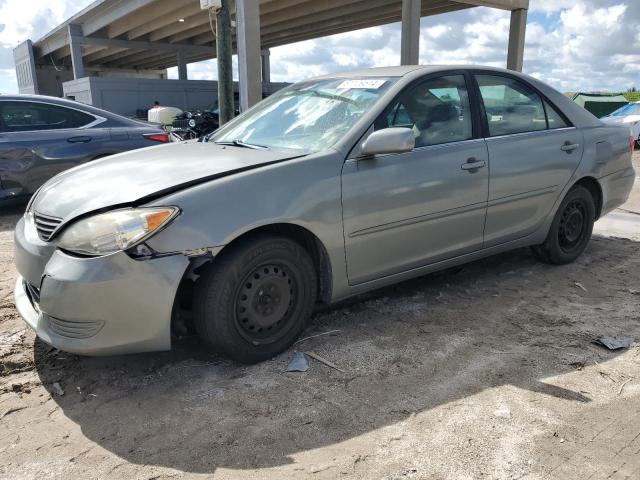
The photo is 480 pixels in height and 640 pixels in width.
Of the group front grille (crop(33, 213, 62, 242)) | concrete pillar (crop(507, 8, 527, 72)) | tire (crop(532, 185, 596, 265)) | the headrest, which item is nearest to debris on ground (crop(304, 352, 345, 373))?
front grille (crop(33, 213, 62, 242))

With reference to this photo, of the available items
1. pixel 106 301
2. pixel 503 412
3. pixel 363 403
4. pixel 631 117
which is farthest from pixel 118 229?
pixel 631 117

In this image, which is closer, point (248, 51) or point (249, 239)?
point (249, 239)

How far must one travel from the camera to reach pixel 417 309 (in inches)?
151

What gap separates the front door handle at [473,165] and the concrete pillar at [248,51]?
7.78 meters

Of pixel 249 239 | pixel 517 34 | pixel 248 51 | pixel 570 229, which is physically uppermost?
pixel 517 34

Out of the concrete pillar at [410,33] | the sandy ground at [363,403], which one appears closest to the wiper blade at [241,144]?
the sandy ground at [363,403]

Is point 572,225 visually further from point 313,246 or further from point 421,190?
point 313,246

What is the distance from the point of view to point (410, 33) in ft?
46.0

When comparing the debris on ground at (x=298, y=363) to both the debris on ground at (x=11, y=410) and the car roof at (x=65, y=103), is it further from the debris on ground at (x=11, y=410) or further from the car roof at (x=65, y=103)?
the car roof at (x=65, y=103)

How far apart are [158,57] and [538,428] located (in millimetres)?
38424

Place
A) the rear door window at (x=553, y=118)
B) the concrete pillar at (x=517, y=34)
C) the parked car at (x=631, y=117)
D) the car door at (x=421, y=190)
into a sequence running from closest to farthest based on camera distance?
the car door at (x=421, y=190) < the rear door window at (x=553, y=118) < the parked car at (x=631, y=117) < the concrete pillar at (x=517, y=34)

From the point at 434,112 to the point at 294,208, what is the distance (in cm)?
139

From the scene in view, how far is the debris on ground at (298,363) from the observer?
3.01 metres

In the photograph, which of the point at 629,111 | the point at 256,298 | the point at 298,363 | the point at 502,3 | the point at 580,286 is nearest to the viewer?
the point at 256,298
